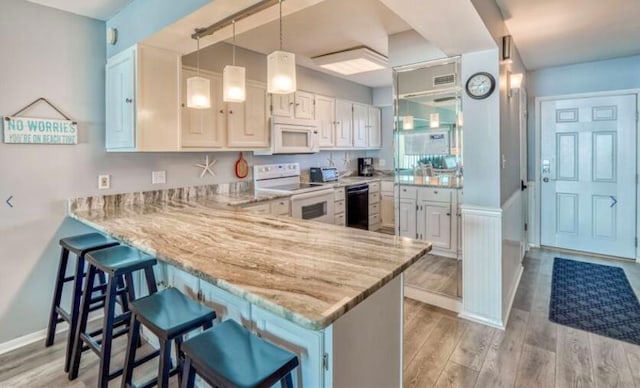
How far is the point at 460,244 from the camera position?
2.93 meters

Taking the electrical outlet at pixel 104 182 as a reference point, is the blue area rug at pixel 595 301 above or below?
below

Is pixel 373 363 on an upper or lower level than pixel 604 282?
upper

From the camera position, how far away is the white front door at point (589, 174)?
4102 mm

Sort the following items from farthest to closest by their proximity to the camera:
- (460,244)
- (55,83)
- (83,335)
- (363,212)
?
(363,212) → (460,244) → (55,83) → (83,335)

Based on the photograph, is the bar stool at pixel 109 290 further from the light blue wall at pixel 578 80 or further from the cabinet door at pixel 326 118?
the light blue wall at pixel 578 80

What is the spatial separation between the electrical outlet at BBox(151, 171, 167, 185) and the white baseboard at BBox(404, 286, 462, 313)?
2.46 meters

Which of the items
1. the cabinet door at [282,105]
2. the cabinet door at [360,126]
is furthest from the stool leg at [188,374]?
the cabinet door at [360,126]

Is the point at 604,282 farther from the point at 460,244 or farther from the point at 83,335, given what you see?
the point at 83,335

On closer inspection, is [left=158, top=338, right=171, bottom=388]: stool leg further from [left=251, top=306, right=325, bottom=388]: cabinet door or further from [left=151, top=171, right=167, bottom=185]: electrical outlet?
[left=151, top=171, right=167, bottom=185]: electrical outlet

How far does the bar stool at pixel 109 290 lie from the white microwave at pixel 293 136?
2030mm

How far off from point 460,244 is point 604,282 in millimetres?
1873

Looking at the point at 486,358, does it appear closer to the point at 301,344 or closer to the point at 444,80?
the point at 301,344

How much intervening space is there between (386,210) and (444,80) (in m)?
2.83

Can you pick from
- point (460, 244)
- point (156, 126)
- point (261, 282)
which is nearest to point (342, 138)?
point (460, 244)
